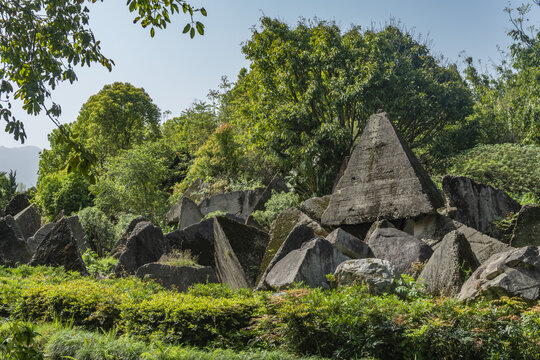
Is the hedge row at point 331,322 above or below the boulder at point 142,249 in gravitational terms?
below

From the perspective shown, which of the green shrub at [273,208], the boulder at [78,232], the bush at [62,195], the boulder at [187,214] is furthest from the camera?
the bush at [62,195]

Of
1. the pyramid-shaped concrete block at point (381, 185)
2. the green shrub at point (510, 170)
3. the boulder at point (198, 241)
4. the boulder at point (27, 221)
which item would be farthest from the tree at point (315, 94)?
the boulder at point (27, 221)

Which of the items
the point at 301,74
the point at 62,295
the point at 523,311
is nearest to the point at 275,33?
the point at 301,74

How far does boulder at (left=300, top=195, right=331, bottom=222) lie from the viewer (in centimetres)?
1126

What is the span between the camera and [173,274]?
8.88 meters

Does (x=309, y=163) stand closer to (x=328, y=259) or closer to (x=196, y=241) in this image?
(x=196, y=241)

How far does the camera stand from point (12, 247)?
38.7 ft

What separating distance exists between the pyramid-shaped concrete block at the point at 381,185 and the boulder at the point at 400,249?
4.87 ft

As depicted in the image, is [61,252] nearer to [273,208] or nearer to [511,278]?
[273,208]

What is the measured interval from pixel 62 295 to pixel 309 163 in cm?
1094

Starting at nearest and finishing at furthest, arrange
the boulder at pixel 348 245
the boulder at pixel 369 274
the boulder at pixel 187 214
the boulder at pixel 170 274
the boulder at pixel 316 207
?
the boulder at pixel 369 274
the boulder at pixel 348 245
the boulder at pixel 170 274
the boulder at pixel 316 207
the boulder at pixel 187 214

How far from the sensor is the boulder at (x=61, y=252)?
10.0 meters

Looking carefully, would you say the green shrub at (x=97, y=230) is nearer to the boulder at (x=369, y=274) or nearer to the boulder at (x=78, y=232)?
the boulder at (x=78, y=232)

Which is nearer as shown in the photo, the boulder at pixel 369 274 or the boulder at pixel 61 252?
the boulder at pixel 369 274
